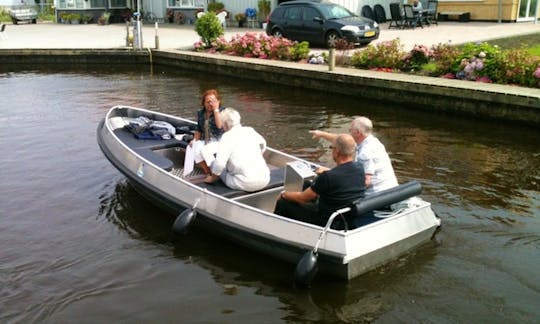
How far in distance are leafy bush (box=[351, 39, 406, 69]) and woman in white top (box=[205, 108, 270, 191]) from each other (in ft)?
31.9

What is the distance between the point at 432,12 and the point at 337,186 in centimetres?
2249

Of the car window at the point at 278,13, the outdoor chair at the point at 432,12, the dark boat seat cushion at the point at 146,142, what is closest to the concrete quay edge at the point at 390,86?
the car window at the point at 278,13

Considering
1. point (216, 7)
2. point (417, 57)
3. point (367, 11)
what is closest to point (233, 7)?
point (216, 7)

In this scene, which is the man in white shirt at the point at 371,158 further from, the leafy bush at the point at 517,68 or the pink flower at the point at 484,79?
the pink flower at the point at 484,79

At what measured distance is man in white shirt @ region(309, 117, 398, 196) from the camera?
6.16m

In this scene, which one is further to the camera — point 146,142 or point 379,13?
point 379,13

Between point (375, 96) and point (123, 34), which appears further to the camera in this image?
point (123, 34)

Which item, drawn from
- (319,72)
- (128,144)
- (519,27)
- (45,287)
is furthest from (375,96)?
(519,27)

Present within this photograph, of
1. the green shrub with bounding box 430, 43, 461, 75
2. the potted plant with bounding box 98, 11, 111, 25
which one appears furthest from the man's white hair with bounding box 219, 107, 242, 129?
the potted plant with bounding box 98, 11, 111, 25

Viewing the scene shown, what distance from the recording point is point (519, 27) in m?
23.3

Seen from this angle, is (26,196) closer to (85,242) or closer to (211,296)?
(85,242)

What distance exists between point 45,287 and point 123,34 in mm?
25877

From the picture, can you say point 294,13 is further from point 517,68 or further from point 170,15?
point 170,15

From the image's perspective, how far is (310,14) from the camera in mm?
20094
